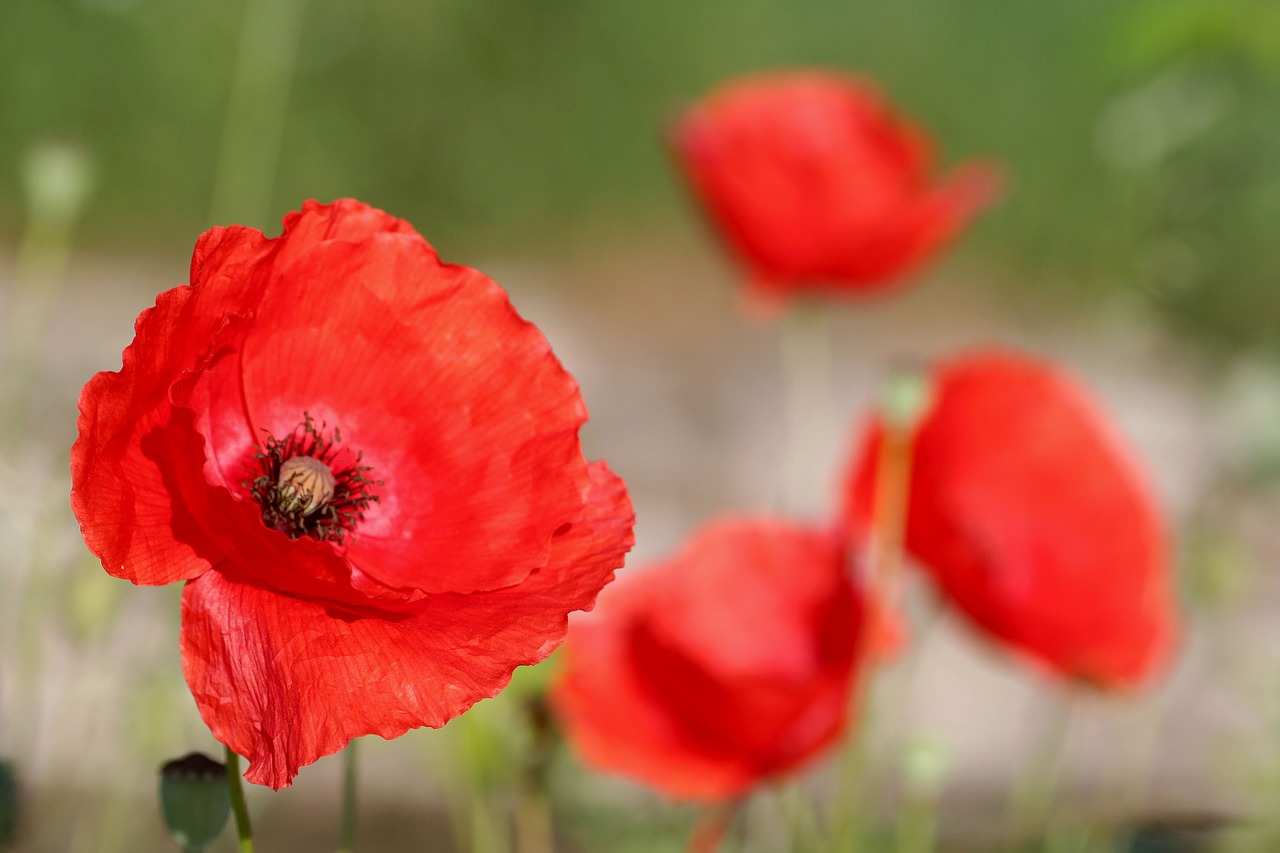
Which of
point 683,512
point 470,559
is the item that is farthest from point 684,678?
point 683,512

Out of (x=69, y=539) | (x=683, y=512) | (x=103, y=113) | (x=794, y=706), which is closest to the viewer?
(x=794, y=706)

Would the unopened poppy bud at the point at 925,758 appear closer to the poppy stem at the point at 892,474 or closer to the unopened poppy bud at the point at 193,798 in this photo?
the poppy stem at the point at 892,474

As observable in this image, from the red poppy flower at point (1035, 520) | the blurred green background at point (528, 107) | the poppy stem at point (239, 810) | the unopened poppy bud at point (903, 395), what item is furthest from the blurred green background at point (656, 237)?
the poppy stem at point (239, 810)

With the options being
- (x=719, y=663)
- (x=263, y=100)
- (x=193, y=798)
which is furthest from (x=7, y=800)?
(x=263, y=100)

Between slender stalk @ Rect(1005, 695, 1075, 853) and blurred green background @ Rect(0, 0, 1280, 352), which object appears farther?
blurred green background @ Rect(0, 0, 1280, 352)

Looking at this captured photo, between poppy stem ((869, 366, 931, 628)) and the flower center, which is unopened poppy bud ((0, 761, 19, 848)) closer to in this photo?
the flower center

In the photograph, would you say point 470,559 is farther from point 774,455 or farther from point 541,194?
point 541,194

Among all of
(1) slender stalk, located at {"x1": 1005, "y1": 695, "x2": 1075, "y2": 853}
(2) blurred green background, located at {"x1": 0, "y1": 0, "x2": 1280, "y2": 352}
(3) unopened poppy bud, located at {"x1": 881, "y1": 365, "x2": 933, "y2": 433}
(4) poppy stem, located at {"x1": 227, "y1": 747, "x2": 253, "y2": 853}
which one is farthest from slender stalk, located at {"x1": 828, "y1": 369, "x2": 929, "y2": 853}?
(2) blurred green background, located at {"x1": 0, "y1": 0, "x2": 1280, "y2": 352}
